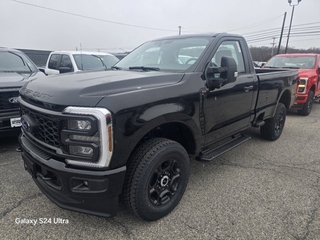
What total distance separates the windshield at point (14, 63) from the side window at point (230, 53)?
413 cm

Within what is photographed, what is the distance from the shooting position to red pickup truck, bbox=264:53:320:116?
711 cm

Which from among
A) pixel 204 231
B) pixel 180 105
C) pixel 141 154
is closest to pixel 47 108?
pixel 141 154

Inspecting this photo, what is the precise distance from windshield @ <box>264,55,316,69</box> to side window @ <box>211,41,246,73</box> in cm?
540

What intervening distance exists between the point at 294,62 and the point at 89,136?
8.38 m

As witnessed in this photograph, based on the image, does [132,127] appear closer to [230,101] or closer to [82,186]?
[82,186]

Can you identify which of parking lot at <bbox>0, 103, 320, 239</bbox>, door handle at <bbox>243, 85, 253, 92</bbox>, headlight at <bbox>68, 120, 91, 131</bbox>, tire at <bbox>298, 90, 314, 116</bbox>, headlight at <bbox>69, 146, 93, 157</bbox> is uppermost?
door handle at <bbox>243, 85, 253, 92</bbox>

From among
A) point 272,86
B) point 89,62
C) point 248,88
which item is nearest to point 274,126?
point 272,86

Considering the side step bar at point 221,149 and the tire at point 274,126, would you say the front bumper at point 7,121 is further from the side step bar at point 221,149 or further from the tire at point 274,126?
the tire at point 274,126

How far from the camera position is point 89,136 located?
1.87m

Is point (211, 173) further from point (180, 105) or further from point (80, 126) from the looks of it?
point (80, 126)

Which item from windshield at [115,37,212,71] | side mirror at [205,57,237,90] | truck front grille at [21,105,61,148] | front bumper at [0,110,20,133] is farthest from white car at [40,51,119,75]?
truck front grille at [21,105,61,148]

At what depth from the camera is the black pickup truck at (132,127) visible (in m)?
1.92

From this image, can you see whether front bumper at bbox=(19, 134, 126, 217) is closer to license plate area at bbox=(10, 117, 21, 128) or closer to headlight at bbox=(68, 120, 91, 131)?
headlight at bbox=(68, 120, 91, 131)

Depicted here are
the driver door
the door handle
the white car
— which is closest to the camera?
the driver door
